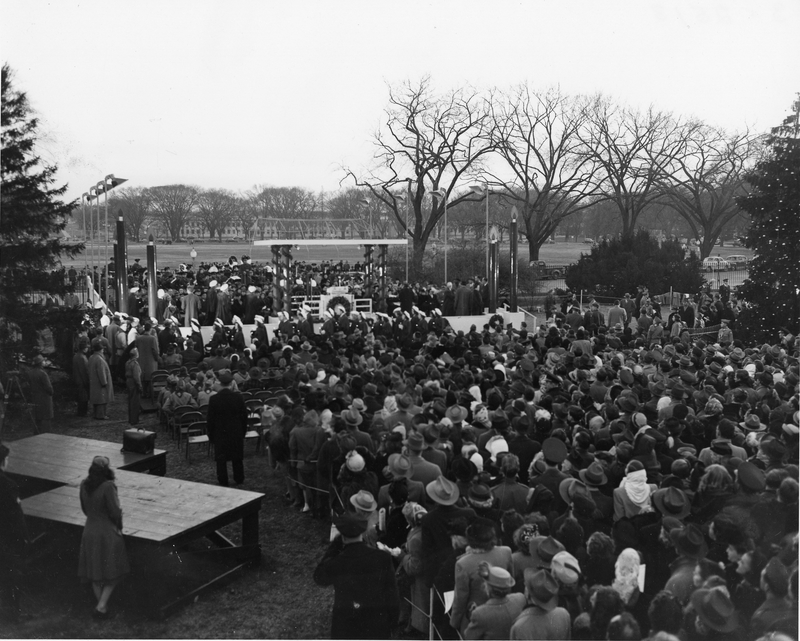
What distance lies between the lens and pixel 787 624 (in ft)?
12.9

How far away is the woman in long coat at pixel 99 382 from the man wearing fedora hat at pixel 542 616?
10612mm

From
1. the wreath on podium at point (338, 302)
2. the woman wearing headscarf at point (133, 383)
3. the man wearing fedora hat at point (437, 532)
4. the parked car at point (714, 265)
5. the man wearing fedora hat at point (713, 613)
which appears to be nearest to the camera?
the man wearing fedora hat at point (713, 613)

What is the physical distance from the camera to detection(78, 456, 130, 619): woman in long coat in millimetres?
6273

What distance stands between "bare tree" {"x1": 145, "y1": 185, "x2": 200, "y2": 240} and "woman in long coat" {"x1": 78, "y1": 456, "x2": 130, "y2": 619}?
40510 mm

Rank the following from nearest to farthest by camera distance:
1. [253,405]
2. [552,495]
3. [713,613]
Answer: [713,613], [552,495], [253,405]

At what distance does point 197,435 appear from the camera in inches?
467

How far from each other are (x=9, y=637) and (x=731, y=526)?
5.65 m

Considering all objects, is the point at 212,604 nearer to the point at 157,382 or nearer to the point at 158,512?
the point at 158,512

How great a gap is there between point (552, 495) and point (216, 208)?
153 ft

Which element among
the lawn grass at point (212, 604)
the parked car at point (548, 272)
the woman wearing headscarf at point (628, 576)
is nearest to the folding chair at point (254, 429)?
the lawn grass at point (212, 604)

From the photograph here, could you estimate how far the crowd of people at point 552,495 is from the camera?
439 cm

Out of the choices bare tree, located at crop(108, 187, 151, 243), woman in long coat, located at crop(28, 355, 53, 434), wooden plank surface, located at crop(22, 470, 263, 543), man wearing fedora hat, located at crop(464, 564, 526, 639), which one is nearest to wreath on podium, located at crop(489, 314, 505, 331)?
woman in long coat, located at crop(28, 355, 53, 434)

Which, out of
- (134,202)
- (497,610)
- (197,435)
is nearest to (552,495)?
(497,610)

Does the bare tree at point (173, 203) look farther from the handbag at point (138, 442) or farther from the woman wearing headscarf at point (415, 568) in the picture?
the woman wearing headscarf at point (415, 568)
